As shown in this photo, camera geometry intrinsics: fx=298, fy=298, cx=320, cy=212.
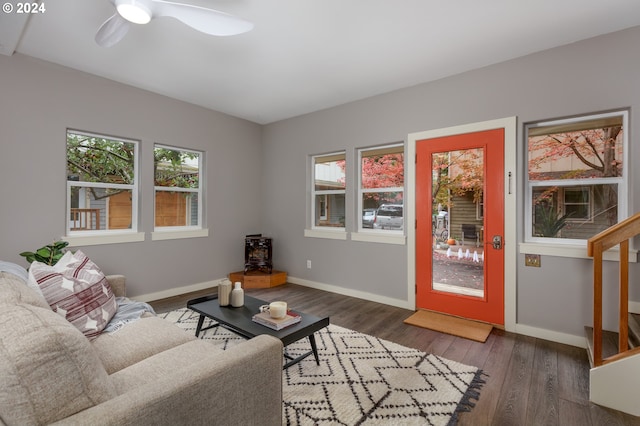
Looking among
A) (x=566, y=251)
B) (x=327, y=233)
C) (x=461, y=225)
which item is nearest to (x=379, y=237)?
(x=327, y=233)

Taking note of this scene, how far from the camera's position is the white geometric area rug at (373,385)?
182 centimetres

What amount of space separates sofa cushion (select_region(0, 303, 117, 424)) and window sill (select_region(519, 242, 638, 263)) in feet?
11.2

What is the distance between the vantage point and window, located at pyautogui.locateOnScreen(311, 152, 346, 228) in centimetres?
458

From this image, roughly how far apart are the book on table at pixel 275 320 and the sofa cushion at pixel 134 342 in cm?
47

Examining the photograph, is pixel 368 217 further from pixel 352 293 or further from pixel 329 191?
pixel 352 293

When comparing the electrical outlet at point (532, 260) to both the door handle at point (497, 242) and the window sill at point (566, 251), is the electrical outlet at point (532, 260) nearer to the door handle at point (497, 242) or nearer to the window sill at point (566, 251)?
the window sill at point (566, 251)

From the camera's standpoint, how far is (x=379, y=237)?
4.00 meters

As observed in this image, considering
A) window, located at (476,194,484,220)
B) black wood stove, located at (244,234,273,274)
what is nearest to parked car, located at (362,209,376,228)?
window, located at (476,194,484,220)

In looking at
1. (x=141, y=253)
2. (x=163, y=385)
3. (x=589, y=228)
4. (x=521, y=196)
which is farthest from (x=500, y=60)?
(x=141, y=253)

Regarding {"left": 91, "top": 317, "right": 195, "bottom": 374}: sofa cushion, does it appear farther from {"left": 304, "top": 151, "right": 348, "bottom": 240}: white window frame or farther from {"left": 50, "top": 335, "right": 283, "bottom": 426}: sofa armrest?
{"left": 304, "top": 151, "right": 348, "bottom": 240}: white window frame

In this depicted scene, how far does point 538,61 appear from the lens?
291cm

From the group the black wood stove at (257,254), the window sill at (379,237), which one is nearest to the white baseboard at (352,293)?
the black wood stove at (257,254)

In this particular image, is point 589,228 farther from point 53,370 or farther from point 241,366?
point 53,370

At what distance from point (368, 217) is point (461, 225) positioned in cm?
127
